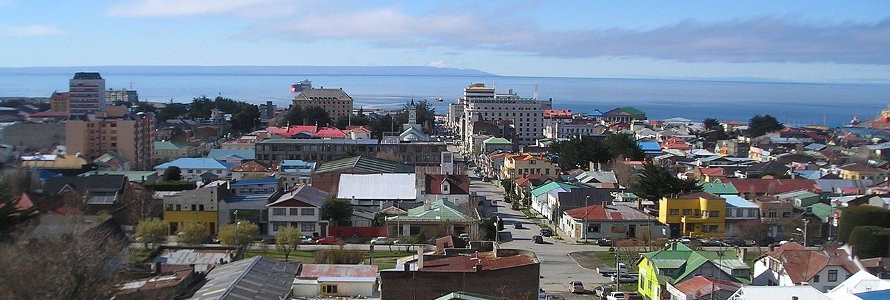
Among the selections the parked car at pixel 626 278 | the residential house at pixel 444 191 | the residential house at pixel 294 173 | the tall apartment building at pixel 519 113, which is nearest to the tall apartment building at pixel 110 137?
the residential house at pixel 294 173

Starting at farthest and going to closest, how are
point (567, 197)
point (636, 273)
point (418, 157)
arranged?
point (418, 157) → point (567, 197) → point (636, 273)

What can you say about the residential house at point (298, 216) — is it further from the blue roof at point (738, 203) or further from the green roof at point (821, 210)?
the green roof at point (821, 210)

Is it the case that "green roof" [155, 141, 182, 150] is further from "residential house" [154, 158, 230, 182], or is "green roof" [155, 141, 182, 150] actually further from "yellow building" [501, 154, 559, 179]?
"yellow building" [501, 154, 559, 179]

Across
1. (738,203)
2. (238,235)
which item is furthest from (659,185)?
(238,235)

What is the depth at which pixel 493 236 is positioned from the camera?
607 inches

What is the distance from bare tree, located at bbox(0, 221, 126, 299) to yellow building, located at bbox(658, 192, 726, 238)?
1125cm

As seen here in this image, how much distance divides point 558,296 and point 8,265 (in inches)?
300

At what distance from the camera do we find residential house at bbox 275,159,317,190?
2081cm

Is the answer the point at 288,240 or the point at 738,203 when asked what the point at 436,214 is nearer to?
the point at 288,240

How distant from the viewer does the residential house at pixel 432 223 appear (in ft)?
50.0

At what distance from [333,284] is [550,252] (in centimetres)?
598

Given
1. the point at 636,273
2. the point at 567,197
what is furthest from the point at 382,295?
the point at 567,197

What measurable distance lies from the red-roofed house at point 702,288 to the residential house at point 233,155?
16937 mm

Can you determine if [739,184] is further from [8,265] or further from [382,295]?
[8,265]
